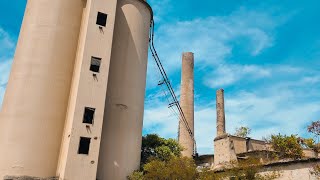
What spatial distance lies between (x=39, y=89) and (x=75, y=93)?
353 cm

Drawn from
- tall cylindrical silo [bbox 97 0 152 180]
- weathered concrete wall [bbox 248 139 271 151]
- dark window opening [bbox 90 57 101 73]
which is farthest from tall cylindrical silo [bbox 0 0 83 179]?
weathered concrete wall [bbox 248 139 271 151]

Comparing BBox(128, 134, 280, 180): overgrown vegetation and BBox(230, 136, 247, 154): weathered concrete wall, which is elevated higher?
BBox(230, 136, 247, 154): weathered concrete wall

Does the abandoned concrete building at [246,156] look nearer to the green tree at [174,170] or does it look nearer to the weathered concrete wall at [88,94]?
the green tree at [174,170]

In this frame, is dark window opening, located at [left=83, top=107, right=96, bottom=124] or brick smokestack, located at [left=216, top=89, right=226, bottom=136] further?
brick smokestack, located at [left=216, top=89, right=226, bottom=136]

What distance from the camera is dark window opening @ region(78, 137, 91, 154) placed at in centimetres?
2494

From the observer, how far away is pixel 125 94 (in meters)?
30.2

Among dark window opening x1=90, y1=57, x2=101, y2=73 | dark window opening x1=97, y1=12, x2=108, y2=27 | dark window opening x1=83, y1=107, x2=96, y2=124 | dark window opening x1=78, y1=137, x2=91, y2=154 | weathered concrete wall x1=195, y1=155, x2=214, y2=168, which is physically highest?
dark window opening x1=97, y1=12, x2=108, y2=27

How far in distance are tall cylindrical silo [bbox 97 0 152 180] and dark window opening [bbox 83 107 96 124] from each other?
247 centimetres

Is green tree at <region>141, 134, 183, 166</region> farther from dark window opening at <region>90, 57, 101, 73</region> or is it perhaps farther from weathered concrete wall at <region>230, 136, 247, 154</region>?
dark window opening at <region>90, 57, 101, 73</region>

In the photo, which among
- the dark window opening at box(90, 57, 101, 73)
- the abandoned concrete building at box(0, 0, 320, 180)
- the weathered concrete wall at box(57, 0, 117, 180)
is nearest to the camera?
the weathered concrete wall at box(57, 0, 117, 180)

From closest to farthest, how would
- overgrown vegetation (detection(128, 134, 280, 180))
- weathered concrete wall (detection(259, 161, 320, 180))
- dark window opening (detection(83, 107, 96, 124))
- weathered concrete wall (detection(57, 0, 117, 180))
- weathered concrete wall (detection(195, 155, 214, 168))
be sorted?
1. weathered concrete wall (detection(259, 161, 320, 180))
2. overgrown vegetation (detection(128, 134, 280, 180))
3. weathered concrete wall (detection(57, 0, 117, 180))
4. dark window opening (detection(83, 107, 96, 124))
5. weathered concrete wall (detection(195, 155, 214, 168))

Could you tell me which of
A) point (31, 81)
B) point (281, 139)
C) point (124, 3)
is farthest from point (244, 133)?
point (31, 81)

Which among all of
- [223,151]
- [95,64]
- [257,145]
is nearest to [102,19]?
[95,64]

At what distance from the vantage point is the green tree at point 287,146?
31.4m
